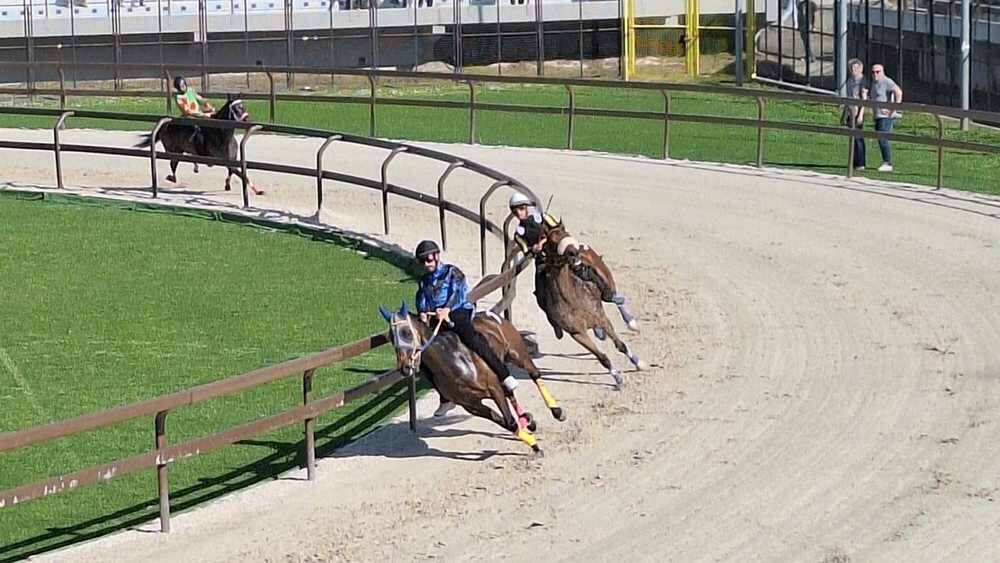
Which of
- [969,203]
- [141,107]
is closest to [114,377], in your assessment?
[969,203]

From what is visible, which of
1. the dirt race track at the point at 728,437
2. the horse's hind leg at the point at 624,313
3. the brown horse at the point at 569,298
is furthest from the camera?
the horse's hind leg at the point at 624,313

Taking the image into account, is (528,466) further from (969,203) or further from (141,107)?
(141,107)

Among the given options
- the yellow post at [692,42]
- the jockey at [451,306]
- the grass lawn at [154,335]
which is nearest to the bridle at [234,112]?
the grass lawn at [154,335]

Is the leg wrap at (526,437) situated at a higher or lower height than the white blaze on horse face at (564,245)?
lower

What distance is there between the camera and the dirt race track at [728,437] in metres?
10.5

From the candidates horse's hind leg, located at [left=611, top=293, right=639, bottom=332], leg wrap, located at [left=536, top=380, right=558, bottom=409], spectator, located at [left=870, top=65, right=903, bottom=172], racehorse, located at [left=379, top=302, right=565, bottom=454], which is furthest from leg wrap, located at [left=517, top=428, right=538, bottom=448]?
spectator, located at [left=870, top=65, right=903, bottom=172]

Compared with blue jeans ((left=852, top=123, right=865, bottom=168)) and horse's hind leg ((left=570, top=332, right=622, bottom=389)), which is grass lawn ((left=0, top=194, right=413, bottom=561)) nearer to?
horse's hind leg ((left=570, top=332, right=622, bottom=389))

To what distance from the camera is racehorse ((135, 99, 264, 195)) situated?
2425 centimetres

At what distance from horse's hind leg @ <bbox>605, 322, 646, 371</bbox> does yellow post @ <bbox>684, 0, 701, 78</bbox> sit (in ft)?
98.3

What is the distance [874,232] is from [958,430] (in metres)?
8.07

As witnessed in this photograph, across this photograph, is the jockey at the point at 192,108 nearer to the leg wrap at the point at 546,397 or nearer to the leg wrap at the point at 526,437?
the leg wrap at the point at 546,397

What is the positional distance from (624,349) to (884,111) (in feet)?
37.5

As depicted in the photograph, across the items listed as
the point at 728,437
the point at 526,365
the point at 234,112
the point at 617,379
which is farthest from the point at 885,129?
the point at 526,365

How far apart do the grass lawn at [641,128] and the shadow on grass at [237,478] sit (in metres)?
12.1
